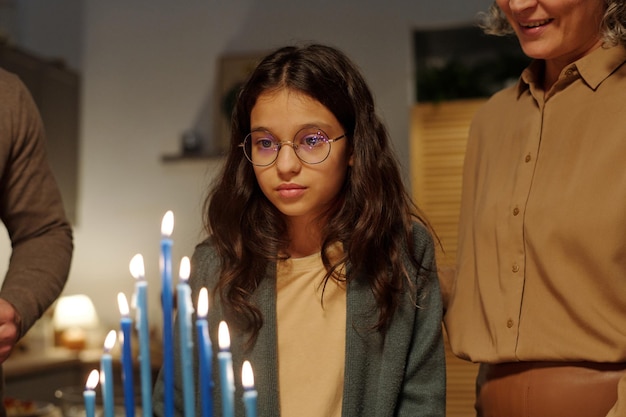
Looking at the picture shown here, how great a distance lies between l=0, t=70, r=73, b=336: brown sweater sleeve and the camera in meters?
1.62

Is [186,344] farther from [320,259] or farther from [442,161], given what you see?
[442,161]

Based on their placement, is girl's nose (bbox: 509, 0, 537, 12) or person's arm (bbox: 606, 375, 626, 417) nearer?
person's arm (bbox: 606, 375, 626, 417)

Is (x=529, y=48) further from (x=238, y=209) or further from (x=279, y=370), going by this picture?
(x=279, y=370)

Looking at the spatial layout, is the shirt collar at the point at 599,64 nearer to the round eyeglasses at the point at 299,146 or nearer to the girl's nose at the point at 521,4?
the girl's nose at the point at 521,4

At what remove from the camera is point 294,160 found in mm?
1314

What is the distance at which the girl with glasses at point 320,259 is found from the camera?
1.36m

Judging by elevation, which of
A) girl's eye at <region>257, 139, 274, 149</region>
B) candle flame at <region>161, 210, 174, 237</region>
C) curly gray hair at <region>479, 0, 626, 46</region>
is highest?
curly gray hair at <region>479, 0, 626, 46</region>

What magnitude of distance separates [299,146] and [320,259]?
0.84 feet

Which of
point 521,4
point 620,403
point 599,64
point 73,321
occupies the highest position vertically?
point 521,4

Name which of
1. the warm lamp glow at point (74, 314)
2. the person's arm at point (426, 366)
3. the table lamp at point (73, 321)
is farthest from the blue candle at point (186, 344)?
the warm lamp glow at point (74, 314)

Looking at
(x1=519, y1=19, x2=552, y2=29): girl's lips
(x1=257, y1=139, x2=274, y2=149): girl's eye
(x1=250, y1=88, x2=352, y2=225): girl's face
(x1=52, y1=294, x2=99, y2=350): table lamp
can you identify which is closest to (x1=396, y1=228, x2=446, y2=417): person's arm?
(x1=250, y1=88, x2=352, y2=225): girl's face

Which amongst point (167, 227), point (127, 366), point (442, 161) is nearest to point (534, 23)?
point (167, 227)

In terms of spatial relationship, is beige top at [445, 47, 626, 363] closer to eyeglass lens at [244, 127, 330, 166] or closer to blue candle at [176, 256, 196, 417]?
eyeglass lens at [244, 127, 330, 166]

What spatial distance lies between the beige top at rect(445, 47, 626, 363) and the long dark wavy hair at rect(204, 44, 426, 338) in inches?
6.5
